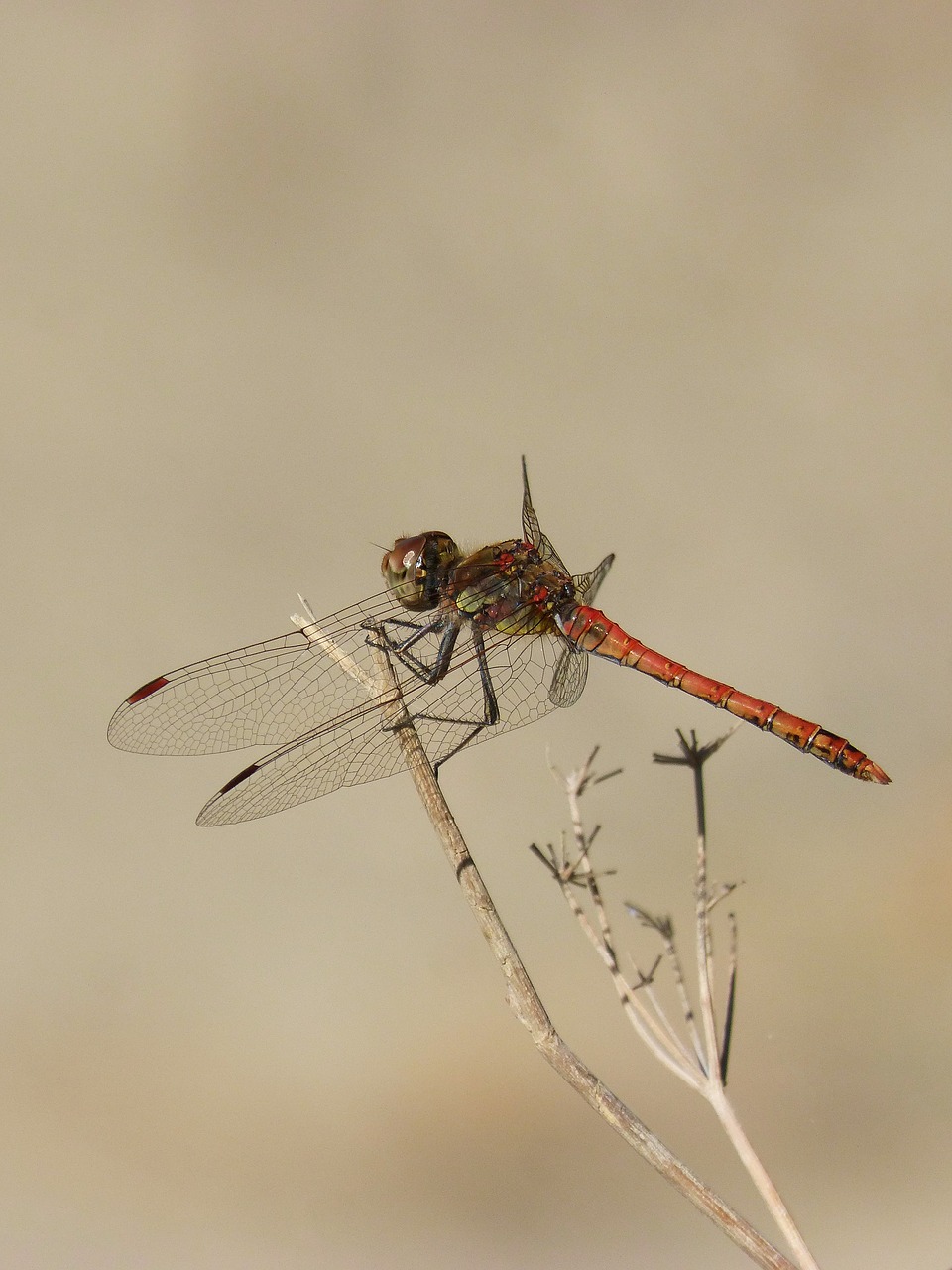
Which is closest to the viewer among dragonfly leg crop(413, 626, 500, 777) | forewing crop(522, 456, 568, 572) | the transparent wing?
the transparent wing

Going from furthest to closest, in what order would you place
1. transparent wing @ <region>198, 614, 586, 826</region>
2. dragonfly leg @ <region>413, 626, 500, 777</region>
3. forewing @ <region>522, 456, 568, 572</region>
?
forewing @ <region>522, 456, 568, 572</region> → dragonfly leg @ <region>413, 626, 500, 777</region> → transparent wing @ <region>198, 614, 586, 826</region>

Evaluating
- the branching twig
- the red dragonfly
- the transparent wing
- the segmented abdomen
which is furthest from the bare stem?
the segmented abdomen

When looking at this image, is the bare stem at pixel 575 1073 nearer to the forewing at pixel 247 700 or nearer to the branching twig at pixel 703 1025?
the branching twig at pixel 703 1025

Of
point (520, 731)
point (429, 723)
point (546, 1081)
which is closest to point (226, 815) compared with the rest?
point (429, 723)

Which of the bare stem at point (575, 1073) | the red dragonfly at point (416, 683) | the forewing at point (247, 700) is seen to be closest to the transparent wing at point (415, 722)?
the red dragonfly at point (416, 683)

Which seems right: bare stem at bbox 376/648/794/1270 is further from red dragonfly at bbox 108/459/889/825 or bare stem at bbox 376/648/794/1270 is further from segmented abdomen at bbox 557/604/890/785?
segmented abdomen at bbox 557/604/890/785

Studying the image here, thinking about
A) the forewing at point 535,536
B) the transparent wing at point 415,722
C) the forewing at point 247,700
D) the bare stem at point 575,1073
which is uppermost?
the forewing at point 535,536

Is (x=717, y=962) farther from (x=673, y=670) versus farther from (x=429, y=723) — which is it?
(x=429, y=723)

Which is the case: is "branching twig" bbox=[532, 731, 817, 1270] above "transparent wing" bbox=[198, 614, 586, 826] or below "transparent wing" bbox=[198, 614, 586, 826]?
below
